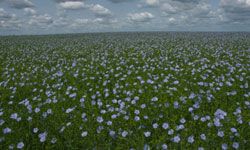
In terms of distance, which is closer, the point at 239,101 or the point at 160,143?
the point at 160,143

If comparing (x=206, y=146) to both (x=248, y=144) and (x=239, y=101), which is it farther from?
(x=239, y=101)

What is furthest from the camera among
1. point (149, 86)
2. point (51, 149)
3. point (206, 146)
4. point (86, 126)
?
point (149, 86)

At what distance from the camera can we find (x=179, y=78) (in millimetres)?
7066

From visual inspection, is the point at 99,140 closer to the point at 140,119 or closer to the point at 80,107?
the point at 140,119

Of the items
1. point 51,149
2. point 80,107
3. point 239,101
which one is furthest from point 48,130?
point 239,101

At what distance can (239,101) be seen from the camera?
516cm

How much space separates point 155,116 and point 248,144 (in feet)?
5.47

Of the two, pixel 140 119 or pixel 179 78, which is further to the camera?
pixel 179 78

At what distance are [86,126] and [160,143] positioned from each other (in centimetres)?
139

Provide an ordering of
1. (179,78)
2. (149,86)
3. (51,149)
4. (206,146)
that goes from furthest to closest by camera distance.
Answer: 1. (179,78)
2. (149,86)
3. (51,149)
4. (206,146)

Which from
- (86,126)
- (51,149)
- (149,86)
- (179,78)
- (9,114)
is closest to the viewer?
(51,149)

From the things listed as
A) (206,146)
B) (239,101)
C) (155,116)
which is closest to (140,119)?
(155,116)

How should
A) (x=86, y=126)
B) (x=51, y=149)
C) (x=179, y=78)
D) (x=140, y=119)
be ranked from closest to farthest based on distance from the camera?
(x=51, y=149)
(x=86, y=126)
(x=140, y=119)
(x=179, y=78)

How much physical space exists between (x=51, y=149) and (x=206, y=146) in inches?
97.4
